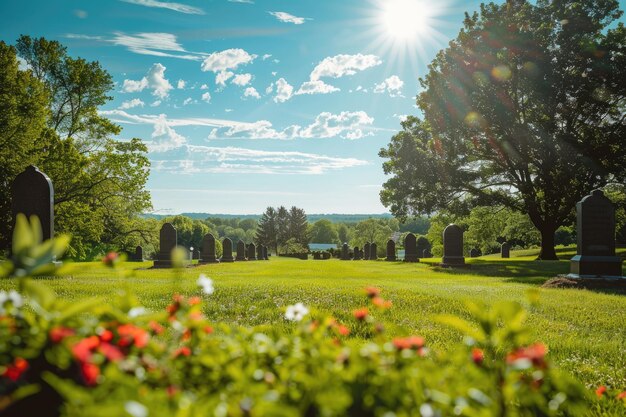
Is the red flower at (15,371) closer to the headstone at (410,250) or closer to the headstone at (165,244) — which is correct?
the headstone at (165,244)

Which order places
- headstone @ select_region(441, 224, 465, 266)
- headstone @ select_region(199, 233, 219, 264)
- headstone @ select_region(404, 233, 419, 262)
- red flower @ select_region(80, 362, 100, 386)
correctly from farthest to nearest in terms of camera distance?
headstone @ select_region(404, 233, 419, 262) < headstone @ select_region(199, 233, 219, 264) < headstone @ select_region(441, 224, 465, 266) < red flower @ select_region(80, 362, 100, 386)

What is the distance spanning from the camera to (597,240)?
15461 mm

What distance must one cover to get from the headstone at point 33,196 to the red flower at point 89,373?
14.9 metres

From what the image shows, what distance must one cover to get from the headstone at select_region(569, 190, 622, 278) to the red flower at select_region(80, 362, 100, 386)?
→ 16707 mm

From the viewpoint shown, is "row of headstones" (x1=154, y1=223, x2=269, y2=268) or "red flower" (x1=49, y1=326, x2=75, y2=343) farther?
"row of headstones" (x1=154, y1=223, x2=269, y2=268)

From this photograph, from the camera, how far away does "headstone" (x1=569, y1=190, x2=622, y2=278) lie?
15336mm

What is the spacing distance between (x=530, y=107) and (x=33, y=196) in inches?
1115

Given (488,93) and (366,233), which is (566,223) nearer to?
(488,93)

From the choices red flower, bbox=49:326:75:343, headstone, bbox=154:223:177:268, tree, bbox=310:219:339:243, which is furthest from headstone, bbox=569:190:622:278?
tree, bbox=310:219:339:243

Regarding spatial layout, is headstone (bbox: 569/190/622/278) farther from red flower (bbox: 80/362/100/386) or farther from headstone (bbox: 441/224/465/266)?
red flower (bbox: 80/362/100/386)

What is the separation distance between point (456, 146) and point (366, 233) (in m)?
75.1

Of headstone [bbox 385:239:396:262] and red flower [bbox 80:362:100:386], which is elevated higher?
red flower [bbox 80:362:100:386]

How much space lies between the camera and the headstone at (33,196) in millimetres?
14562

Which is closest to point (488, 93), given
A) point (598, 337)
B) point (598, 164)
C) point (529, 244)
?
point (598, 164)
